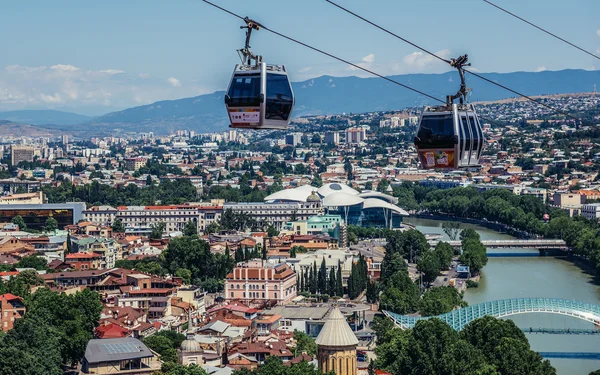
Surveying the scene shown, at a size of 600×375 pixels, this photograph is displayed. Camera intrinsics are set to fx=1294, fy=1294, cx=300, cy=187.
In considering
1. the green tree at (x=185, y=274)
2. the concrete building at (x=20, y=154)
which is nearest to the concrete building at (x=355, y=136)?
the concrete building at (x=20, y=154)

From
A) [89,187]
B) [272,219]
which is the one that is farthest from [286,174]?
[272,219]

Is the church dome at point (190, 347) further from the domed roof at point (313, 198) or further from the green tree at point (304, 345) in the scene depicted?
the domed roof at point (313, 198)

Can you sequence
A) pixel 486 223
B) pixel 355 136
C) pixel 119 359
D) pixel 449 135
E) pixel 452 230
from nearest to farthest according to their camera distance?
pixel 449 135, pixel 119 359, pixel 452 230, pixel 486 223, pixel 355 136

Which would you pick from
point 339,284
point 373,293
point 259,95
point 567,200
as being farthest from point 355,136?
point 259,95

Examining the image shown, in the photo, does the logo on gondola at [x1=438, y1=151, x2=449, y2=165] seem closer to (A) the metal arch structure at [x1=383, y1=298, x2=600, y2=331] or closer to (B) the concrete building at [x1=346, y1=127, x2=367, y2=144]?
(A) the metal arch structure at [x1=383, y1=298, x2=600, y2=331]

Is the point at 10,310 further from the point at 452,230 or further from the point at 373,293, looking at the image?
the point at 452,230
